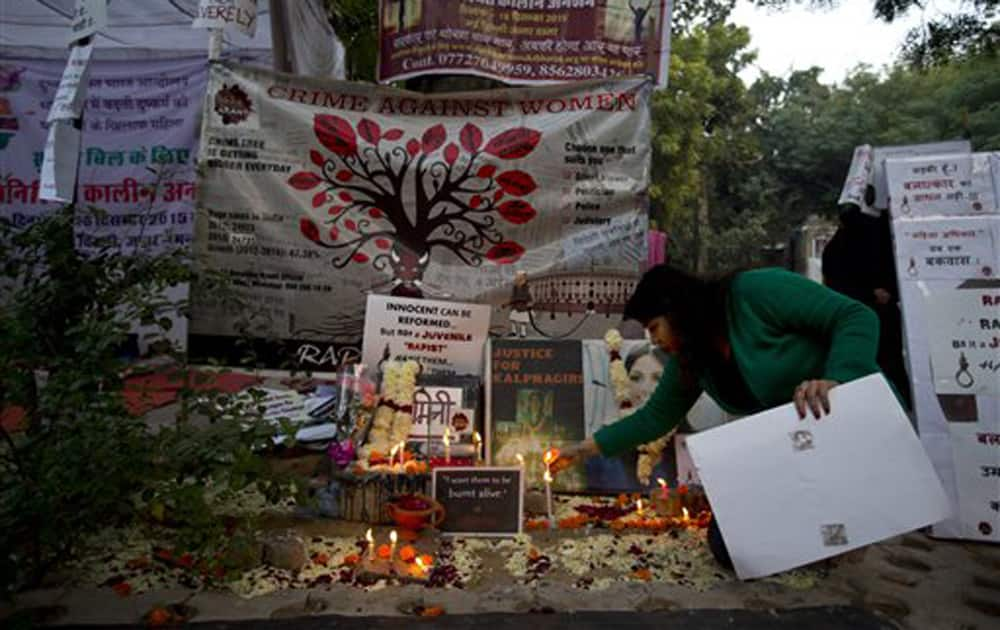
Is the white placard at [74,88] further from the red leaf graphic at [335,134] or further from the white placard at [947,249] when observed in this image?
the white placard at [947,249]

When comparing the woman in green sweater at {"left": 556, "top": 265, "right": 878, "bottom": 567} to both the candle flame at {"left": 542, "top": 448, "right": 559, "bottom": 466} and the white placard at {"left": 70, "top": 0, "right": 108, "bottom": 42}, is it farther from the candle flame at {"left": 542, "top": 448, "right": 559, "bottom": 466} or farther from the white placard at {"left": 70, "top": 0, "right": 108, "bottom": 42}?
the white placard at {"left": 70, "top": 0, "right": 108, "bottom": 42}

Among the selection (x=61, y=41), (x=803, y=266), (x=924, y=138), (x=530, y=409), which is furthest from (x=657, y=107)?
(x=530, y=409)

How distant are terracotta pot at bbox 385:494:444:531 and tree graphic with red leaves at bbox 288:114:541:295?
173 cm

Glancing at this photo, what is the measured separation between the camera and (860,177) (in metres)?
4.99

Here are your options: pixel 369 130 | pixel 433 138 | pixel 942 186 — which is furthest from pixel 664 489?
pixel 369 130

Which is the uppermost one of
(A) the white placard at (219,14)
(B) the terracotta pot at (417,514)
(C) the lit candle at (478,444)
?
(A) the white placard at (219,14)

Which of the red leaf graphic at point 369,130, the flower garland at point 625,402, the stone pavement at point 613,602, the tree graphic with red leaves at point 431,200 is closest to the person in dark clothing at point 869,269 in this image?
the flower garland at point 625,402

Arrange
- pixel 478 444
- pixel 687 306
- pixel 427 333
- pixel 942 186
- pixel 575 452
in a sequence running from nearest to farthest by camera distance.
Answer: pixel 687 306 < pixel 575 452 < pixel 478 444 < pixel 942 186 < pixel 427 333

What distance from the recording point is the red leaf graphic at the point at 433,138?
5.07m

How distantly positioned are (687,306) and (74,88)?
369 centimetres

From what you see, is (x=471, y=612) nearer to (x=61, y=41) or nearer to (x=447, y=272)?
(x=447, y=272)

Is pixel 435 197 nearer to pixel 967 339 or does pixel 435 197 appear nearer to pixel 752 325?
pixel 752 325

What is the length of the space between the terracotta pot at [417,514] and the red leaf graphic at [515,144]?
97.4 inches

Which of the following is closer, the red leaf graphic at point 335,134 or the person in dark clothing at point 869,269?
the person in dark clothing at point 869,269
